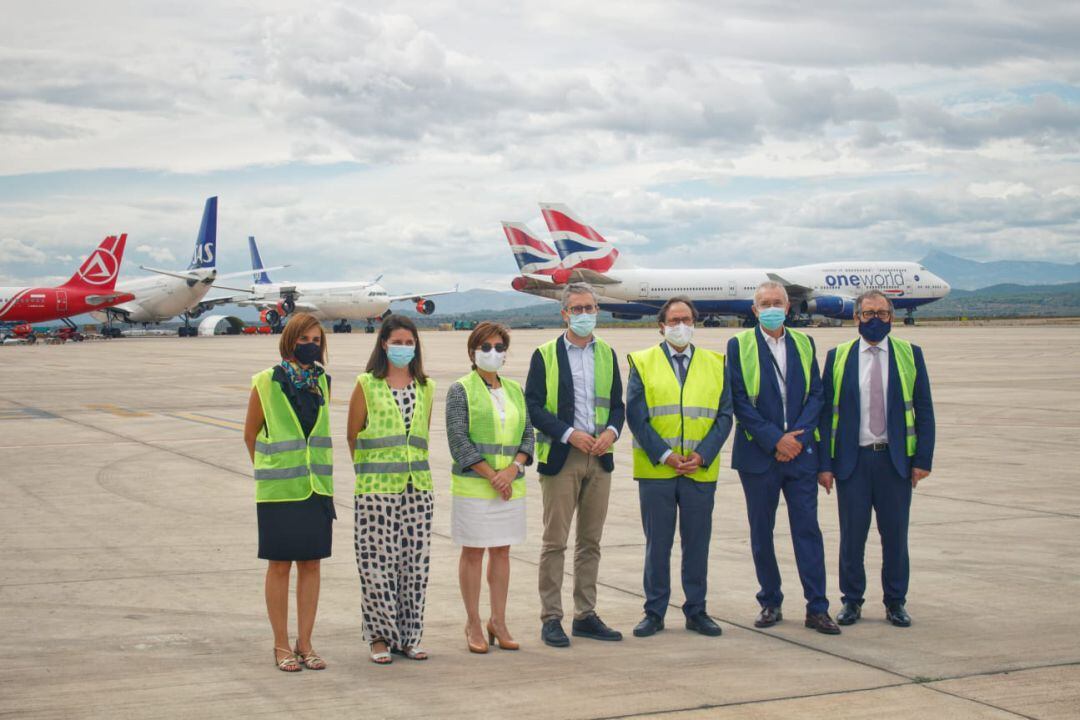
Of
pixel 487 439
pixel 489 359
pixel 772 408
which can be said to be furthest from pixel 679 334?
pixel 487 439

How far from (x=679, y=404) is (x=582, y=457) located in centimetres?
69

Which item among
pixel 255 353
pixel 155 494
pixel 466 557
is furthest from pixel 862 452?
pixel 255 353

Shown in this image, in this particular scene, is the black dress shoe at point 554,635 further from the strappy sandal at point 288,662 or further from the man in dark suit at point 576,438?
the strappy sandal at point 288,662

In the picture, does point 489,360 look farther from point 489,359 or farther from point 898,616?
point 898,616

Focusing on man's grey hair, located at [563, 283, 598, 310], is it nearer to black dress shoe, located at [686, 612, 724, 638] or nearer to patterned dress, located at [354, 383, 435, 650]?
patterned dress, located at [354, 383, 435, 650]

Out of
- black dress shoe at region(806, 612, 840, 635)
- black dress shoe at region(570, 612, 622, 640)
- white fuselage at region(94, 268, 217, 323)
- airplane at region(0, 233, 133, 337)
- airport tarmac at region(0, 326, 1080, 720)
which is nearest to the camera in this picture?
airport tarmac at region(0, 326, 1080, 720)

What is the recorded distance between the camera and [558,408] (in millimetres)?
6930

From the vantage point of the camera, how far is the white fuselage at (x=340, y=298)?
81625 millimetres

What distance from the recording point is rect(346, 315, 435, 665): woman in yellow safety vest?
6.46 metres

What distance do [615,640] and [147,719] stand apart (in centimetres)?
259

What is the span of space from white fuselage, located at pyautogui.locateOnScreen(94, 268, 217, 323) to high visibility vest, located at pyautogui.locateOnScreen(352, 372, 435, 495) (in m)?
70.1

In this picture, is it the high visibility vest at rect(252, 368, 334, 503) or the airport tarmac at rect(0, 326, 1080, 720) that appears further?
the high visibility vest at rect(252, 368, 334, 503)

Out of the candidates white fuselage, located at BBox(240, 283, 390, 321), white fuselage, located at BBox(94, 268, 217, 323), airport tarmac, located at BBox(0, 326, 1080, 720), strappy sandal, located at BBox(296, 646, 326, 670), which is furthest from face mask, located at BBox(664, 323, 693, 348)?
Result: white fuselage, located at BBox(240, 283, 390, 321)

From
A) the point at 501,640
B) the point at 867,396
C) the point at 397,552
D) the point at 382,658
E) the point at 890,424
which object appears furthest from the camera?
the point at 867,396
